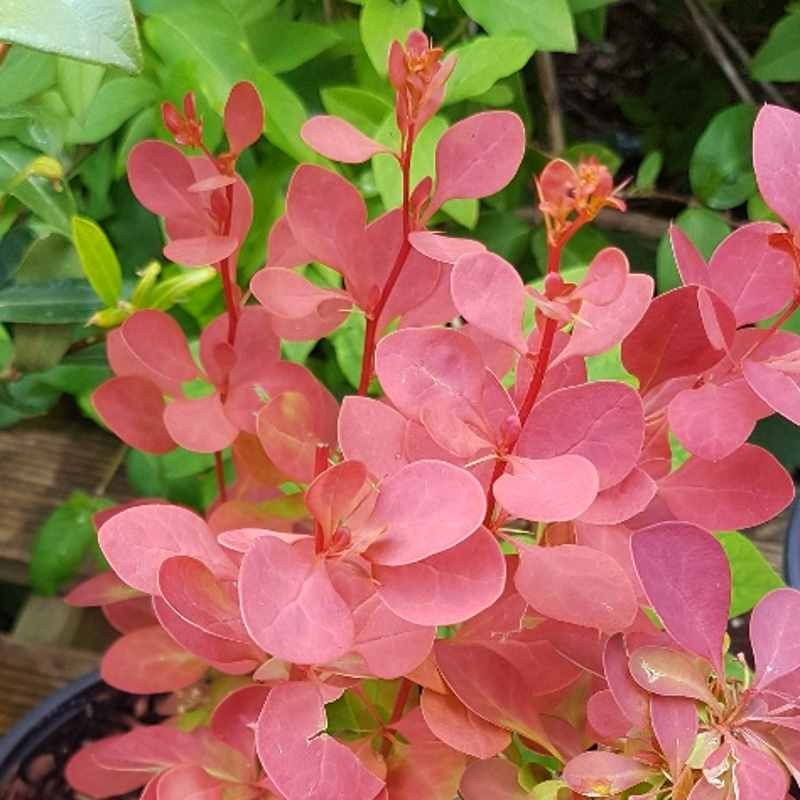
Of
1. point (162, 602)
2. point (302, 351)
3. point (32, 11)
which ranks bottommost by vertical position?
point (302, 351)

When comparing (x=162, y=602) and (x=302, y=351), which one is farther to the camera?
(x=302, y=351)

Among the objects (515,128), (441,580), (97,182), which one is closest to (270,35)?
(97,182)

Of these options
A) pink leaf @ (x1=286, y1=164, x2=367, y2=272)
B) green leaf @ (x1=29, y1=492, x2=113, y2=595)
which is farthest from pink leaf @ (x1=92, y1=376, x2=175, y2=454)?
green leaf @ (x1=29, y1=492, x2=113, y2=595)

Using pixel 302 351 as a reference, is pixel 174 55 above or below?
above

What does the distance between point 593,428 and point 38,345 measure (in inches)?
13.5

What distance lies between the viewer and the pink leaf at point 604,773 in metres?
0.32

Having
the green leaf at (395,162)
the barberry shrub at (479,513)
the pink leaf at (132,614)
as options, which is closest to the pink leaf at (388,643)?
the barberry shrub at (479,513)

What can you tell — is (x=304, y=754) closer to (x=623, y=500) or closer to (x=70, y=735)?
(x=623, y=500)

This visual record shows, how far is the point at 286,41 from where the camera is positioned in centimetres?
66

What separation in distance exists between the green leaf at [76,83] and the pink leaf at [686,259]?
330 mm

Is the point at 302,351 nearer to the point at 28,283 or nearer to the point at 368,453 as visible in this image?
the point at 28,283

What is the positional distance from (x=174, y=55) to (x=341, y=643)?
0.40m

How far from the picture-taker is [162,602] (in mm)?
357

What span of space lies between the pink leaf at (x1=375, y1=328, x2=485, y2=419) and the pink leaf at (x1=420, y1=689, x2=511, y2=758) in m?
0.11
